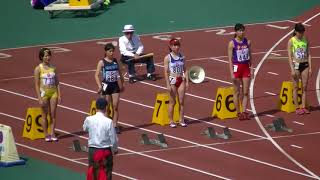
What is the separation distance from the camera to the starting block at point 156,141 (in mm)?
22000

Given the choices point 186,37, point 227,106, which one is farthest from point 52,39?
point 227,106

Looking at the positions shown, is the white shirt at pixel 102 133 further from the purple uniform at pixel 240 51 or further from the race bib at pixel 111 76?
the purple uniform at pixel 240 51

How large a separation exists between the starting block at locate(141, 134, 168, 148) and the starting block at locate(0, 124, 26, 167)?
271 centimetres

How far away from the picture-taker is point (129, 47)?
27359mm

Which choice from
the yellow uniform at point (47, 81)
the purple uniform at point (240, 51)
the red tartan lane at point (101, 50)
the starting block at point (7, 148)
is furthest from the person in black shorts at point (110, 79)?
the red tartan lane at point (101, 50)

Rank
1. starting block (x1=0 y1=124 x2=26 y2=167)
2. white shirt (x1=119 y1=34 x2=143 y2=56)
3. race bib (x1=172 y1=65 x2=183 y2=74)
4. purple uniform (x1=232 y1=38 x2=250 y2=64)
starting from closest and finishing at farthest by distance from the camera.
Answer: starting block (x1=0 y1=124 x2=26 y2=167) < race bib (x1=172 y1=65 x2=183 y2=74) < purple uniform (x1=232 y1=38 x2=250 y2=64) < white shirt (x1=119 y1=34 x2=143 y2=56)

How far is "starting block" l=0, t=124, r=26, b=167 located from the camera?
67.3 ft

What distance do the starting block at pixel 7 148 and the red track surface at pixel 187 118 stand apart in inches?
30.3

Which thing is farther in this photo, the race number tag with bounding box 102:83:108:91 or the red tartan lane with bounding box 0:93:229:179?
the race number tag with bounding box 102:83:108:91

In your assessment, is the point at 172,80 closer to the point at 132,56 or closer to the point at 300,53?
the point at 300,53

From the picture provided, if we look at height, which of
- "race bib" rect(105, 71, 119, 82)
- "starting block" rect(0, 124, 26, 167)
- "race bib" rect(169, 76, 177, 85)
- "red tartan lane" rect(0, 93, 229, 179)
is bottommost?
"red tartan lane" rect(0, 93, 229, 179)

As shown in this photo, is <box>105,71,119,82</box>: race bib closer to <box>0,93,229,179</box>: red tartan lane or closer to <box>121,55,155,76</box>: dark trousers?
<box>0,93,229,179</box>: red tartan lane

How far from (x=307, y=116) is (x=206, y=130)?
8.67 ft

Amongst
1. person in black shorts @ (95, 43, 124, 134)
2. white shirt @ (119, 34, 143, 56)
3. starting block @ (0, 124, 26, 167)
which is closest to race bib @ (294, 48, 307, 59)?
person in black shorts @ (95, 43, 124, 134)
